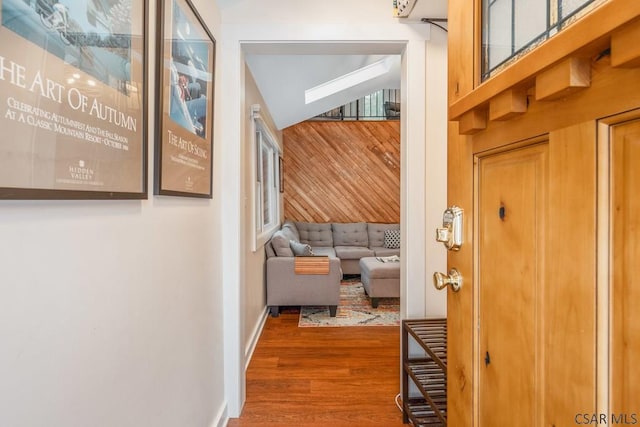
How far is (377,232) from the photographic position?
20.0 ft

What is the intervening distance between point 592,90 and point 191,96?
53.4 inches

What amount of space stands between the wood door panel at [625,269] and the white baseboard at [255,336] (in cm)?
235

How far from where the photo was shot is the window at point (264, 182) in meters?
3.38

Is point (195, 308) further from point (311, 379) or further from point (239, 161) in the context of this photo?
point (311, 379)

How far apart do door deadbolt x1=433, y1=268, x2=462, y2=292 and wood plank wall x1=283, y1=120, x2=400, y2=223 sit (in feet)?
17.7

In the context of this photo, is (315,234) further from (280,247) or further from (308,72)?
(308,72)

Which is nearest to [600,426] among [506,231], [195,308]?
[506,231]

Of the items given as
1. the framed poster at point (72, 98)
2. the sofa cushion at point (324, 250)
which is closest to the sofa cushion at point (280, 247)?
the sofa cushion at point (324, 250)

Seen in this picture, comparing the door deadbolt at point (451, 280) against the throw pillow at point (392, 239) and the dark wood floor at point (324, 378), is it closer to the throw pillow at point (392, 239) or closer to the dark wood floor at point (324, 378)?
the dark wood floor at point (324, 378)

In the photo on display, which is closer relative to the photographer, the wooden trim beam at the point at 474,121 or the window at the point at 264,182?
the wooden trim beam at the point at 474,121

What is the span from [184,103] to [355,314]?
309 cm

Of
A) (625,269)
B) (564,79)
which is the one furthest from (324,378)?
(564,79)

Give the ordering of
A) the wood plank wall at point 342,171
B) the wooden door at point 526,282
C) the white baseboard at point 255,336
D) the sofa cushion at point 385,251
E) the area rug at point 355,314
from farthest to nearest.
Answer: the wood plank wall at point 342,171, the sofa cushion at point 385,251, the area rug at point 355,314, the white baseboard at point 255,336, the wooden door at point 526,282

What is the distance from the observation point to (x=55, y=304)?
0.74m
